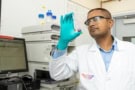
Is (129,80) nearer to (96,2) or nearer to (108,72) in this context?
(108,72)

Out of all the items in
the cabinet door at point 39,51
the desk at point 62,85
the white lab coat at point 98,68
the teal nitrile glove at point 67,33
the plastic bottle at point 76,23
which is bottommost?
the desk at point 62,85

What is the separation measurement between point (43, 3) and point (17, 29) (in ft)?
1.62

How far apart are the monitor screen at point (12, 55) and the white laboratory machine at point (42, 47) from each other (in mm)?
105

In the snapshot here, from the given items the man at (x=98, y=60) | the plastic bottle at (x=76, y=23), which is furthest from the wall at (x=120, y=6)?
the man at (x=98, y=60)

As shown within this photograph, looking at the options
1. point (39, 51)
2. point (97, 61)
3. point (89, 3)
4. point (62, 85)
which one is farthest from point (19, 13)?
point (89, 3)

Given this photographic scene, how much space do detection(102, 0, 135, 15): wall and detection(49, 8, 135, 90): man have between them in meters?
1.77

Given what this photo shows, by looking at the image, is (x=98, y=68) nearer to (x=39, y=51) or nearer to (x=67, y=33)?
(x=67, y=33)

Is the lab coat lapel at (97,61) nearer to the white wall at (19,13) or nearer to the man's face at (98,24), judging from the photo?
the man's face at (98,24)

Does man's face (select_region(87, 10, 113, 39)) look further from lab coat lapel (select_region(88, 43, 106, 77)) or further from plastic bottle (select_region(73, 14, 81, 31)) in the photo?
plastic bottle (select_region(73, 14, 81, 31))

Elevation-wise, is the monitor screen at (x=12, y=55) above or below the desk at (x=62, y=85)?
above

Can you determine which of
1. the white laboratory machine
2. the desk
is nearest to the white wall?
the white laboratory machine

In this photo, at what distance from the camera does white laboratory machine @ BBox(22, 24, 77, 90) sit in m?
1.56

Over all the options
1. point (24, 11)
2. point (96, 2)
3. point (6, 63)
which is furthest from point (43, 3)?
point (96, 2)

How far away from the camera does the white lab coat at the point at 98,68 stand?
4.38ft
